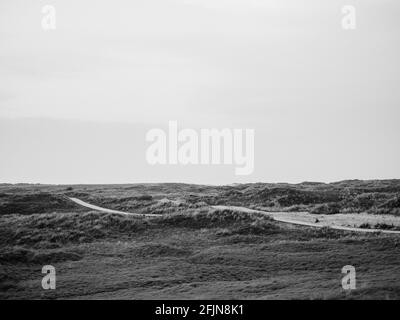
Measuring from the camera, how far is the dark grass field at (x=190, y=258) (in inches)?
1104

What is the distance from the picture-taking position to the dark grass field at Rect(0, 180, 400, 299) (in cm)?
2805

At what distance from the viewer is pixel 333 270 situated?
30406 mm

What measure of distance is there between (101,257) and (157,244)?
199 inches

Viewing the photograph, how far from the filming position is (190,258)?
121 feet

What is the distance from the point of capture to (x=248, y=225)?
46594 mm
